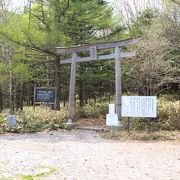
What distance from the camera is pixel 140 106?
1039 centimetres

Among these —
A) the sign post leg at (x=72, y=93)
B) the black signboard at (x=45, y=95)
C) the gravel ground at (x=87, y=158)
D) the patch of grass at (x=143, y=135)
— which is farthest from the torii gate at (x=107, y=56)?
the gravel ground at (x=87, y=158)

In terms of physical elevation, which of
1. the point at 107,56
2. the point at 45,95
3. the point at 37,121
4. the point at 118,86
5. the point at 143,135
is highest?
the point at 107,56

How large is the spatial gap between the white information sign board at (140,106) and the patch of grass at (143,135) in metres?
0.58

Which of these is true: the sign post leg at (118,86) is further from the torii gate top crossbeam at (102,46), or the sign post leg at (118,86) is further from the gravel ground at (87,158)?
the gravel ground at (87,158)

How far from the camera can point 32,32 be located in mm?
12648

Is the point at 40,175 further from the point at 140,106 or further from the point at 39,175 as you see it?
the point at 140,106

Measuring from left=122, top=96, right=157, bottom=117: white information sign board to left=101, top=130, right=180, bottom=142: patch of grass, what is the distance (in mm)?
579

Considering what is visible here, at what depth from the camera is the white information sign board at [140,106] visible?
10297 millimetres

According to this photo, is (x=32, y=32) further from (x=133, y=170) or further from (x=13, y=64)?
(x=133, y=170)

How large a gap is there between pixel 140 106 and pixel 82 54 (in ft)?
18.0

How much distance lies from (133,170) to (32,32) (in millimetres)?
8199

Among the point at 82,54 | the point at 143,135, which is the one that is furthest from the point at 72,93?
the point at 143,135

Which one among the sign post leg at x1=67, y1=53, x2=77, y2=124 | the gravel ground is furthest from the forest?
the gravel ground

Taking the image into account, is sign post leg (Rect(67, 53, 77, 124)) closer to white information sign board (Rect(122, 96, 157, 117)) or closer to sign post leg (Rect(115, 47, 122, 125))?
sign post leg (Rect(115, 47, 122, 125))
